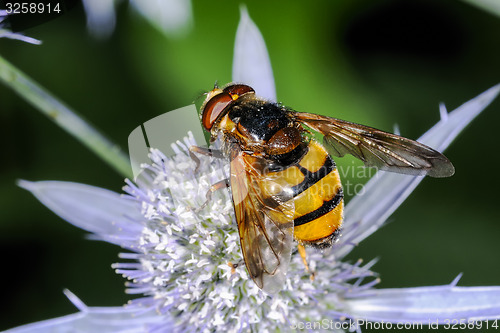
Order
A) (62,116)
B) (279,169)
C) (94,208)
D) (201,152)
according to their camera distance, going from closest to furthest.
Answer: (279,169), (201,152), (62,116), (94,208)

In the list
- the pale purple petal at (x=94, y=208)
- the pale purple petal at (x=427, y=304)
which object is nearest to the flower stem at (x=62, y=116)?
the pale purple petal at (x=94, y=208)

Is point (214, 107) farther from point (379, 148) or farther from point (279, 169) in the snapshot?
point (379, 148)

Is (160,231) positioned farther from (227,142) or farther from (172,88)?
(172,88)

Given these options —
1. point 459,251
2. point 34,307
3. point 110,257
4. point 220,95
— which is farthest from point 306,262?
point 34,307

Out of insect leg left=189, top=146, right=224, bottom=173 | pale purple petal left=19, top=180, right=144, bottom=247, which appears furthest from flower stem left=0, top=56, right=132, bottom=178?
insect leg left=189, top=146, right=224, bottom=173

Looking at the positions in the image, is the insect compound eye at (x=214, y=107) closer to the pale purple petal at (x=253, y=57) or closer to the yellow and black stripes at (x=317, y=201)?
the yellow and black stripes at (x=317, y=201)

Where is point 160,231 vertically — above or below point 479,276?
above

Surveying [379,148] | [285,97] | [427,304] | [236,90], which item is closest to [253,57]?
[285,97]
